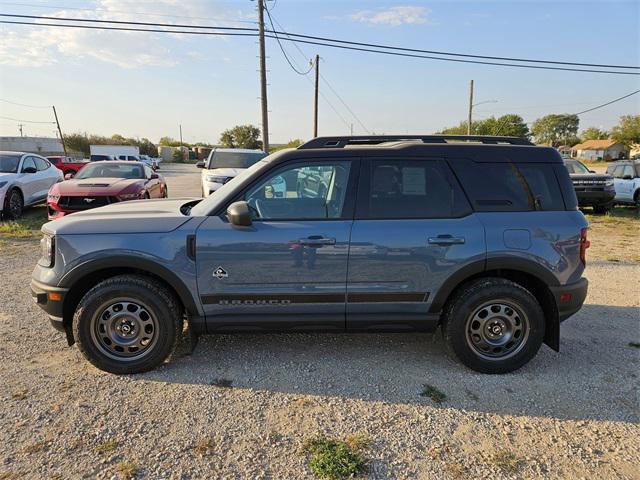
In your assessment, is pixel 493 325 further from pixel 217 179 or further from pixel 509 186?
pixel 217 179

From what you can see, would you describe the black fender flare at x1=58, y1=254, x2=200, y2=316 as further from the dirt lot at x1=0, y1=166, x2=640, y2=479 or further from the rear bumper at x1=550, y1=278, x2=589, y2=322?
the rear bumper at x1=550, y1=278, x2=589, y2=322

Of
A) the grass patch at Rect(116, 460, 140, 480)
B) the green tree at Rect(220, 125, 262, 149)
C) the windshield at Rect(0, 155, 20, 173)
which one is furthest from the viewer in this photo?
the green tree at Rect(220, 125, 262, 149)

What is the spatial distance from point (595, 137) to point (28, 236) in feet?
437

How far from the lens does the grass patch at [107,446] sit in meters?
2.61

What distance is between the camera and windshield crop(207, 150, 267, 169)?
1213cm

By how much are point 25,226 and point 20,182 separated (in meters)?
1.55

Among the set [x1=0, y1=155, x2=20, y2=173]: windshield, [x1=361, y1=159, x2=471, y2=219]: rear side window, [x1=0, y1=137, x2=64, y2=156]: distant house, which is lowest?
[x1=361, y1=159, x2=471, y2=219]: rear side window

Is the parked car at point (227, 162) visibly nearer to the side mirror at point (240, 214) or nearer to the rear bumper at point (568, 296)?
the side mirror at point (240, 214)

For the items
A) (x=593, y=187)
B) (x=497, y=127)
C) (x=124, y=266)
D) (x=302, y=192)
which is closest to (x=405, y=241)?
(x=302, y=192)

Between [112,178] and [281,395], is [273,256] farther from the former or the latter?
[112,178]

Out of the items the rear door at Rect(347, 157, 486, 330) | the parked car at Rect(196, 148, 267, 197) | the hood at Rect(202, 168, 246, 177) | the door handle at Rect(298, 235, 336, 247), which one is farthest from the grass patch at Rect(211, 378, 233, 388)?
the parked car at Rect(196, 148, 267, 197)

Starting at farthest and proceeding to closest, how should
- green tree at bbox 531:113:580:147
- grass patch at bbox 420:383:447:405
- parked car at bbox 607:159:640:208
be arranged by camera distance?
green tree at bbox 531:113:580:147 → parked car at bbox 607:159:640:208 → grass patch at bbox 420:383:447:405

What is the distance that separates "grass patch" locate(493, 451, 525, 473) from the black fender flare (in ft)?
7.85

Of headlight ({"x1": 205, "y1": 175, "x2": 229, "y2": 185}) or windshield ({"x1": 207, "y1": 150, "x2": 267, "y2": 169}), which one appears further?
windshield ({"x1": 207, "y1": 150, "x2": 267, "y2": 169})
